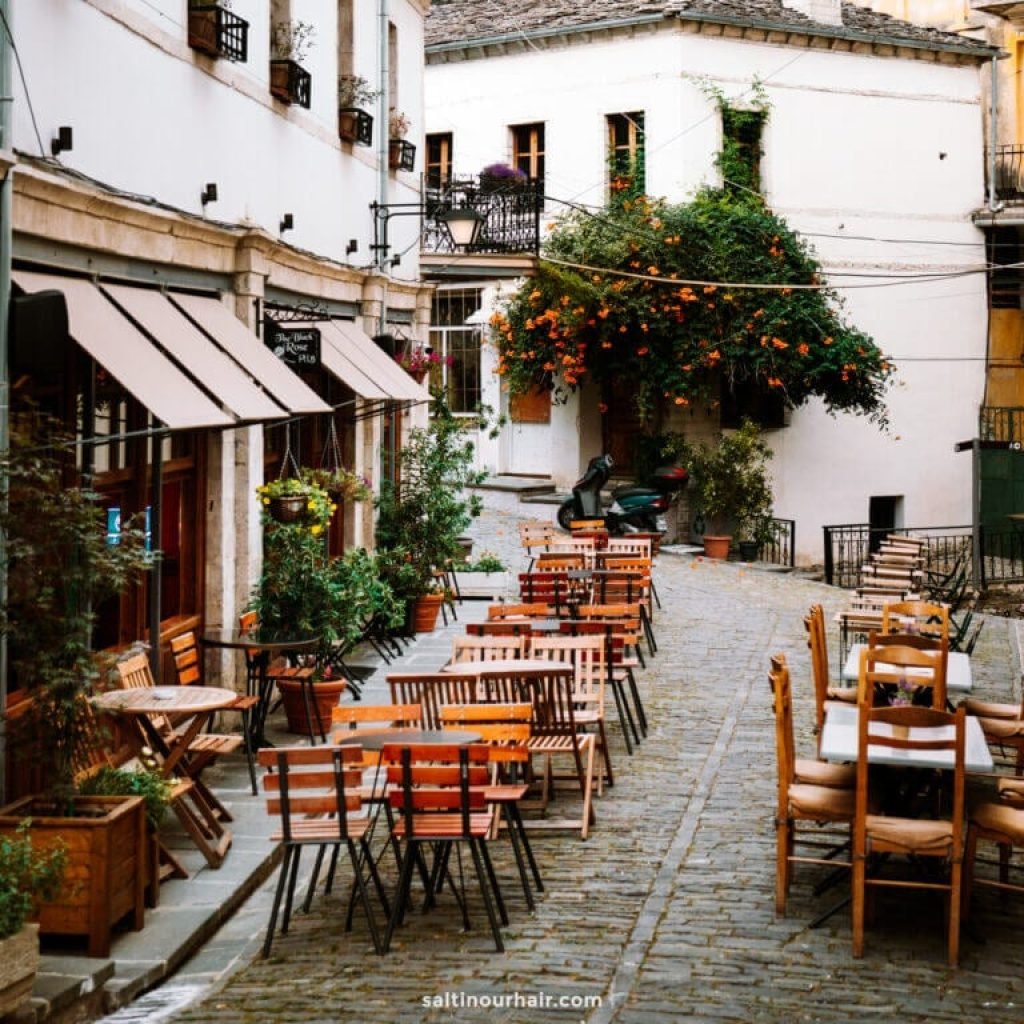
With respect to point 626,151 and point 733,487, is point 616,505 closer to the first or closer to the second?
point 733,487

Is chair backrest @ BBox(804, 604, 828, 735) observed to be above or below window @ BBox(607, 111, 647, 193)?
below

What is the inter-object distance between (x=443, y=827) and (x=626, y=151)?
70.7 feet

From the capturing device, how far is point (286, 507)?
12.4 meters

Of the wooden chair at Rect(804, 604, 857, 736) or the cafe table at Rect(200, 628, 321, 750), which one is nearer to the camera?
the wooden chair at Rect(804, 604, 857, 736)

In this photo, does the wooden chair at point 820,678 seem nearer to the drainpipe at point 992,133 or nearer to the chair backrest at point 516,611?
the chair backrest at point 516,611

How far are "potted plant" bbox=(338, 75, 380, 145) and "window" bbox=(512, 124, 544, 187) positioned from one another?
12577 mm

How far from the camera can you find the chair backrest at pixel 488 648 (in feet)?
34.2

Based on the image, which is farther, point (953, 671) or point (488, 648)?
point (488, 648)

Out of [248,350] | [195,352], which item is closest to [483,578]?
[248,350]

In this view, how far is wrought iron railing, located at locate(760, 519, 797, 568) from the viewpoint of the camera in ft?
82.4

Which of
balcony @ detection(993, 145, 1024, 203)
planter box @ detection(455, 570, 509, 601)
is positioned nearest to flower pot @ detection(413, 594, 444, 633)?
planter box @ detection(455, 570, 509, 601)

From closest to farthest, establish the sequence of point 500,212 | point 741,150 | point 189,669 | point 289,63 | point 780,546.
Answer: point 189,669, point 289,63, point 500,212, point 780,546, point 741,150

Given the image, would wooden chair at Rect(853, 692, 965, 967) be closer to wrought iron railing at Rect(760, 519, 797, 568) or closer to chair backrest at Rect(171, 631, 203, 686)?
chair backrest at Rect(171, 631, 203, 686)

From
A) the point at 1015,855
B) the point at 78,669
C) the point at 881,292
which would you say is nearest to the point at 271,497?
the point at 78,669
